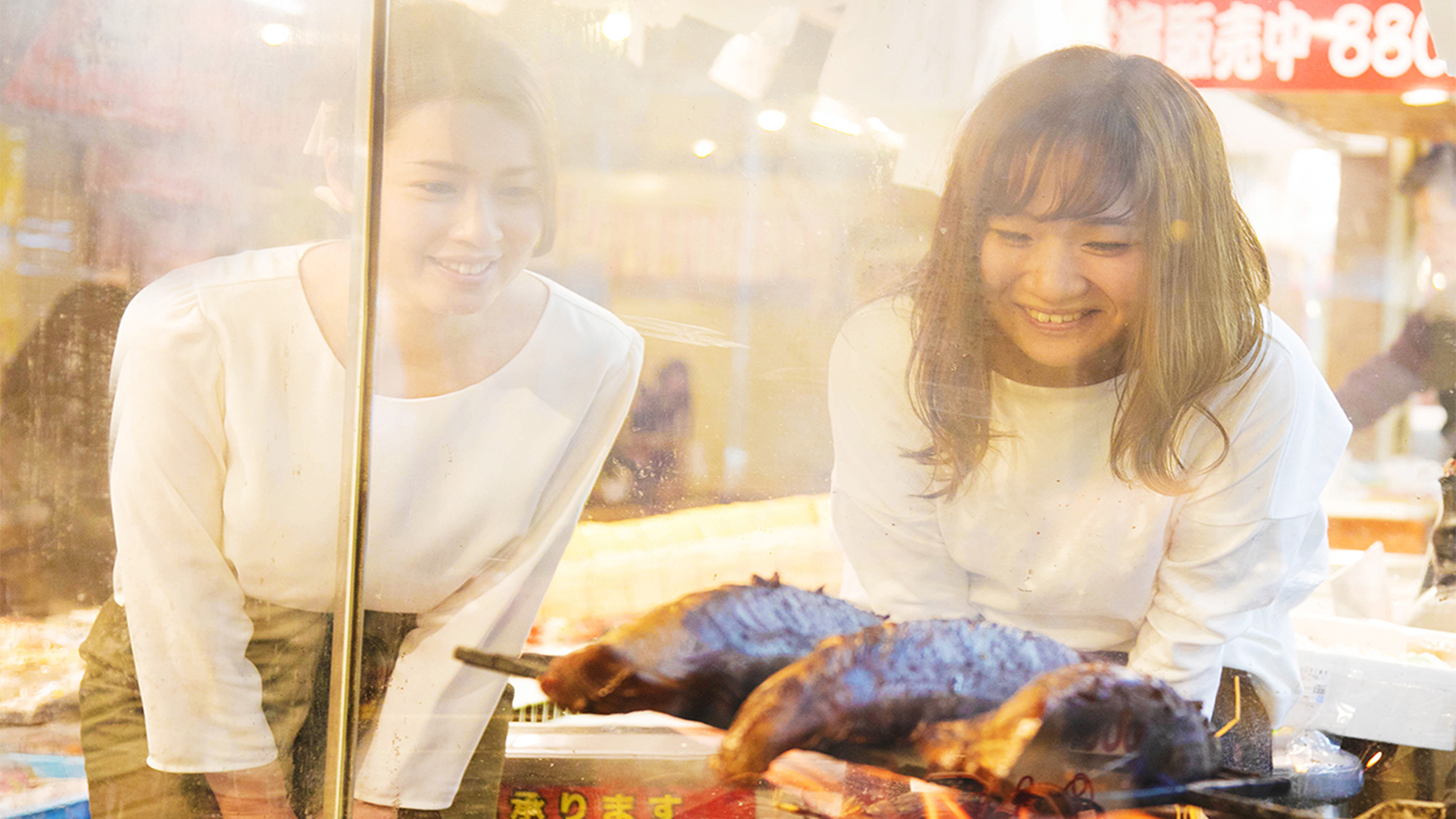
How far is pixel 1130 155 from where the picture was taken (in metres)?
1.28

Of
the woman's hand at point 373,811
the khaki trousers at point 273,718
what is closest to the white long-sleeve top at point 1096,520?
the khaki trousers at point 273,718

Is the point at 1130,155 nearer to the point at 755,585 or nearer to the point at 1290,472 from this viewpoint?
the point at 1290,472

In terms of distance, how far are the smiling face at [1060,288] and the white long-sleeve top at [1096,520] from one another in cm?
4

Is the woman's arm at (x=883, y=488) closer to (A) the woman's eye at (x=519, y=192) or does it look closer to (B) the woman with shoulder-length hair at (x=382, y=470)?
(B) the woman with shoulder-length hair at (x=382, y=470)

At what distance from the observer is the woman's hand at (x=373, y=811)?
155 centimetres

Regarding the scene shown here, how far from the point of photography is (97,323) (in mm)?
1563

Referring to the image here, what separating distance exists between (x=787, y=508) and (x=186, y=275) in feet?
3.33

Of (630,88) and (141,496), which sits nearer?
(630,88)

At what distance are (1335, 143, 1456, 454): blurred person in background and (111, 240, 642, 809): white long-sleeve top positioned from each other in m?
0.98

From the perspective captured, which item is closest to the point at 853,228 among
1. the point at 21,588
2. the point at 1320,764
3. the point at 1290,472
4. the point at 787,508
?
the point at 787,508

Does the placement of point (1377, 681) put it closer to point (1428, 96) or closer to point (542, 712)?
point (1428, 96)

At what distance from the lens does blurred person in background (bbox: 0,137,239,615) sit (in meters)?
1.56

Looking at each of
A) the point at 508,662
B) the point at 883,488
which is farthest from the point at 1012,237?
the point at 508,662

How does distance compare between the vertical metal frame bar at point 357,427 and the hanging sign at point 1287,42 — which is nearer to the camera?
the hanging sign at point 1287,42
